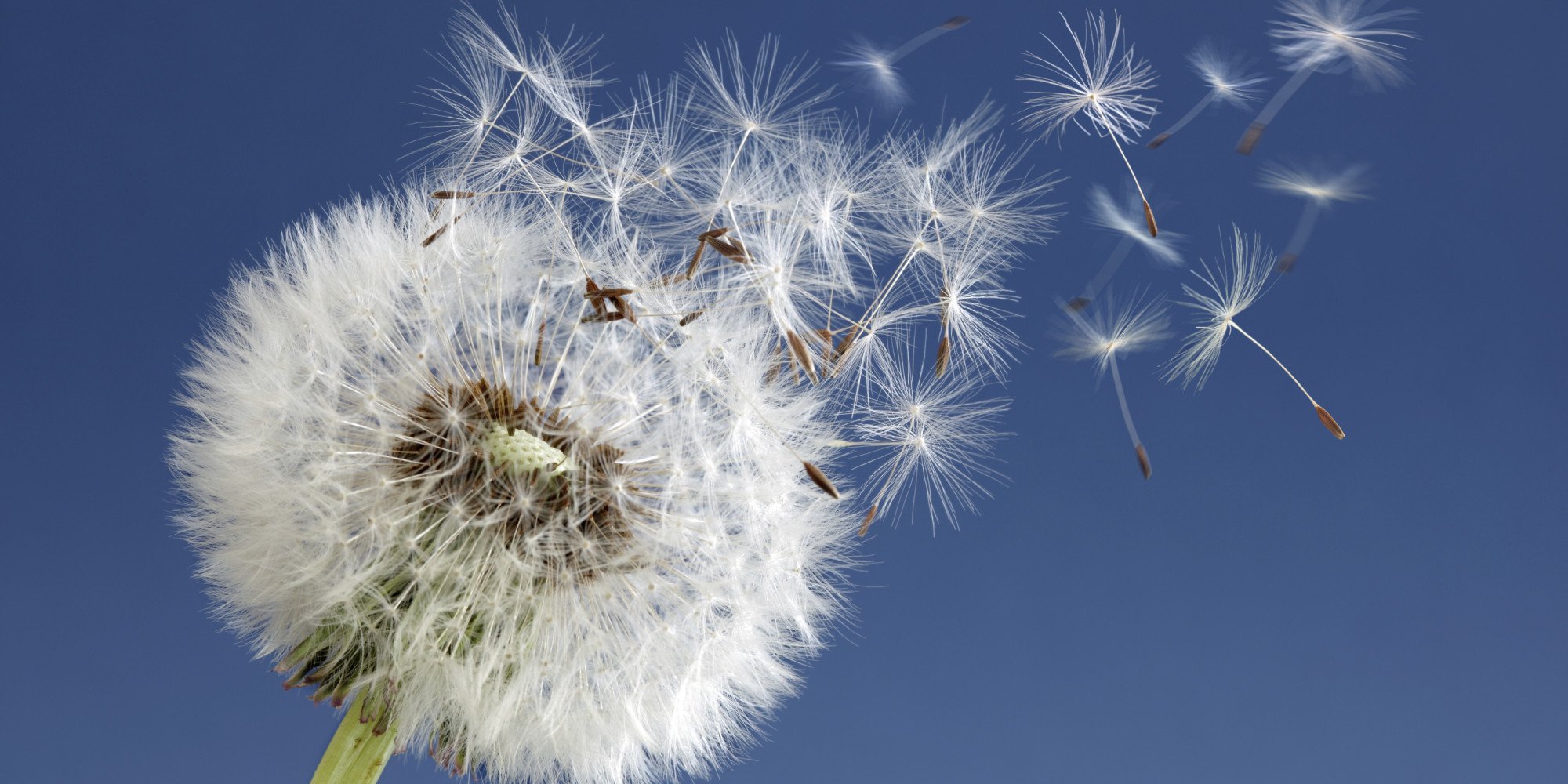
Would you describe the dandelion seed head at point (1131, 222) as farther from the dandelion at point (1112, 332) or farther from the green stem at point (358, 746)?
the green stem at point (358, 746)

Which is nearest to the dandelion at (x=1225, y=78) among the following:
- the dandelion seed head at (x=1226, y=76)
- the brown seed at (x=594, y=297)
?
the dandelion seed head at (x=1226, y=76)

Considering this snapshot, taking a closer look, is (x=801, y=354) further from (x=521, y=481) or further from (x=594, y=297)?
(x=521, y=481)

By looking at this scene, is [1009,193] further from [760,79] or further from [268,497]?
[268,497]

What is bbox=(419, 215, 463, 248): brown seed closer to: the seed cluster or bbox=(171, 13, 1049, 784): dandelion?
bbox=(171, 13, 1049, 784): dandelion

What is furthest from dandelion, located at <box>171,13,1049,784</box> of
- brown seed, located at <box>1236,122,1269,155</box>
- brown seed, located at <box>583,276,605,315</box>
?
brown seed, located at <box>1236,122,1269,155</box>

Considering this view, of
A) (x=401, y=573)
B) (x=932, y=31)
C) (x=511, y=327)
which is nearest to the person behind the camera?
(x=401, y=573)

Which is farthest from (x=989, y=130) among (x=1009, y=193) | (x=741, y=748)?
(x=741, y=748)

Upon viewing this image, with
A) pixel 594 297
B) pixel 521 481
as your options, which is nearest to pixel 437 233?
pixel 594 297
